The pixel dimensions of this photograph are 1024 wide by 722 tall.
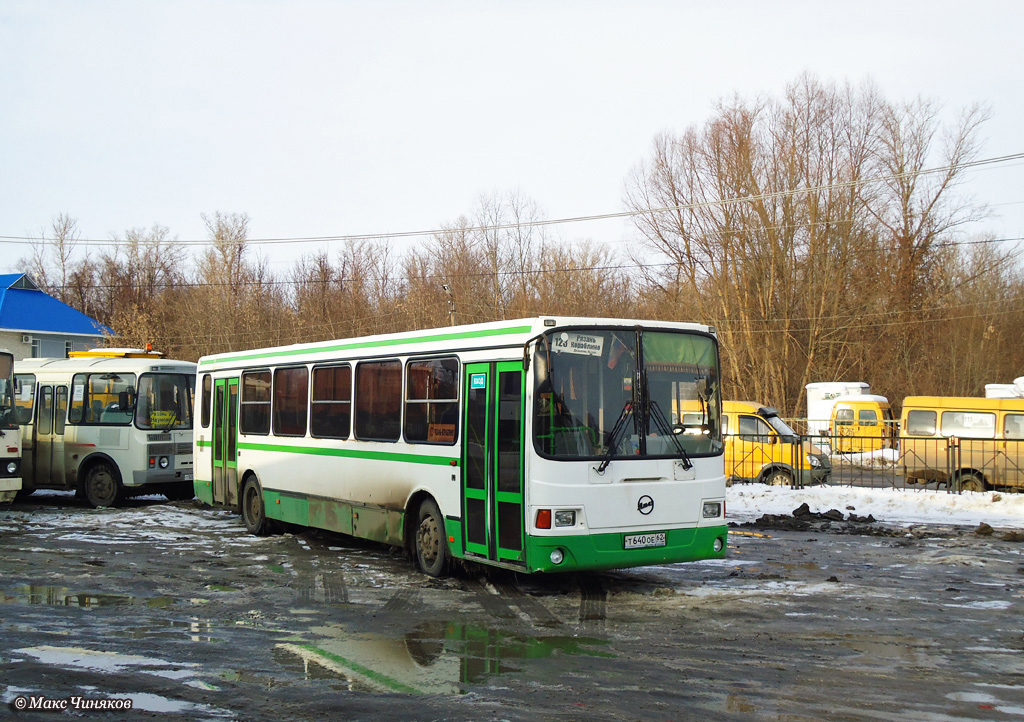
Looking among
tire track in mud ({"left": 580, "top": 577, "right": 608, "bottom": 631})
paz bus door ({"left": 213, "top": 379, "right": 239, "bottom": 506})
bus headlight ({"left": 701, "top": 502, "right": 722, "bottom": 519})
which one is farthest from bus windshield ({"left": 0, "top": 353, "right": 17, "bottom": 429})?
bus headlight ({"left": 701, "top": 502, "right": 722, "bottom": 519})

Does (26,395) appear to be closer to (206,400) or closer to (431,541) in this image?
(206,400)

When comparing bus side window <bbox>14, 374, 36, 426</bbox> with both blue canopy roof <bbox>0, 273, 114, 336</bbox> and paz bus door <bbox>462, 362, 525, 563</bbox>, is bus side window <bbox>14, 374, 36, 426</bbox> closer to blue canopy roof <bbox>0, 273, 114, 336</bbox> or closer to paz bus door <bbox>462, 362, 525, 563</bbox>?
paz bus door <bbox>462, 362, 525, 563</bbox>

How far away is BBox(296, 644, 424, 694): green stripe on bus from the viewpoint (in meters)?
6.53

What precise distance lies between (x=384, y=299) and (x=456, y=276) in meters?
6.53

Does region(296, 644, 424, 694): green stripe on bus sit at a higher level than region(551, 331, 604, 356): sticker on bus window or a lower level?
lower

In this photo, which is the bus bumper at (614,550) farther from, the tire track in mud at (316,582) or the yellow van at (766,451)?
the yellow van at (766,451)

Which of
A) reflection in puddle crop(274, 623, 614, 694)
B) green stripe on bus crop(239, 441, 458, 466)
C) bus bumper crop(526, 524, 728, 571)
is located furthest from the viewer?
green stripe on bus crop(239, 441, 458, 466)

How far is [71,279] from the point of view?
73.9 m

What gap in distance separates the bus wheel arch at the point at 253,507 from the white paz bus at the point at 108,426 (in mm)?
3645

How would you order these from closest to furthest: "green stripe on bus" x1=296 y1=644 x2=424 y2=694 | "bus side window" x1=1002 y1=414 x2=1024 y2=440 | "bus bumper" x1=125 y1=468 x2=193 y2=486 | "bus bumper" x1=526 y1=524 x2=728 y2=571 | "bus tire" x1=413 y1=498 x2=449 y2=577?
→ "green stripe on bus" x1=296 y1=644 x2=424 y2=694 < "bus bumper" x1=526 y1=524 x2=728 y2=571 < "bus tire" x1=413 y1=498 x2=449 y2=577 < "bus bumper" x1=125 y1=468 x2=193 y2=486 < "bus side window" x1=1002 y1=414 x2=1024 y2=440

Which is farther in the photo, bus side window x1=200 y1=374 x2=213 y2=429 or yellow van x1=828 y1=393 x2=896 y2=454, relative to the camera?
yellow van x1=828 y1=393 x2=896 y2=454

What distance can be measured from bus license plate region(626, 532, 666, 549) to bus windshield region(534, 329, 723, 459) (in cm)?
81

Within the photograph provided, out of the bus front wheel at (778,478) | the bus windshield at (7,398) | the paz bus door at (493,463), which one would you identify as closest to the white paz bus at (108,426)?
the bus windshield at (7,398)

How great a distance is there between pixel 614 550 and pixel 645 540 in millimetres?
380
